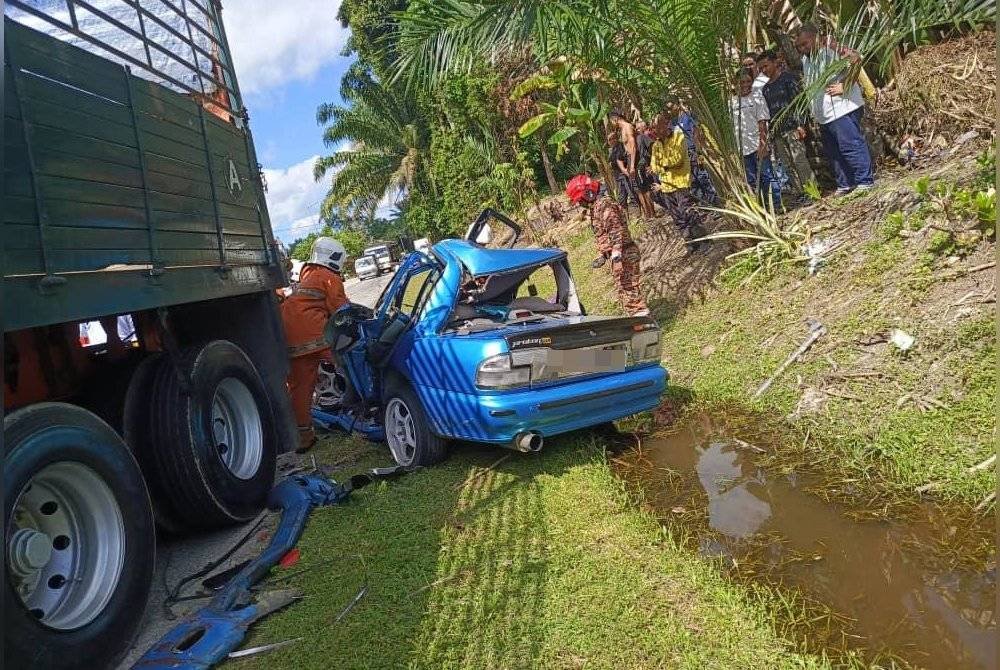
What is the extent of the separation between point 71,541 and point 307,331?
3.48 m

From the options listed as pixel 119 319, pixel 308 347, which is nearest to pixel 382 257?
pixel 308 347

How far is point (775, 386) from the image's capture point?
16.1 ft

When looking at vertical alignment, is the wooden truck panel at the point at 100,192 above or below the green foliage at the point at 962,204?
above

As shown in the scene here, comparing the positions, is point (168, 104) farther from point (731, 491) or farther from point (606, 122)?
point (606, 122)

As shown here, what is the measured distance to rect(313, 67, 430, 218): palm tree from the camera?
26.5 m

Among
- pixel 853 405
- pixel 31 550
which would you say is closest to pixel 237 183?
pixel 31 550

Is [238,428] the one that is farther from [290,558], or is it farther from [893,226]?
[893,226]

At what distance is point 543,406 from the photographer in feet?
13.4

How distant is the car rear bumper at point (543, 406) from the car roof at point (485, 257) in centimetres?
93

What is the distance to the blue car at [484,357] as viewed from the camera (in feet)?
13.5

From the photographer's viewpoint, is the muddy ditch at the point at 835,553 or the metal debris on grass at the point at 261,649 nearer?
the muddy ditch at the point at 835,553

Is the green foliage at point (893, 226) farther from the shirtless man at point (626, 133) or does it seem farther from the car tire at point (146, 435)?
the car tire at point (146, 435)

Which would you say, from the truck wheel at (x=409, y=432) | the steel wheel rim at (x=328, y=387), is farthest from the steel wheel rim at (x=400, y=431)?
the steel wheel rim at (x=328, y=387)

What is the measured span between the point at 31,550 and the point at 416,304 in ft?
9.51
